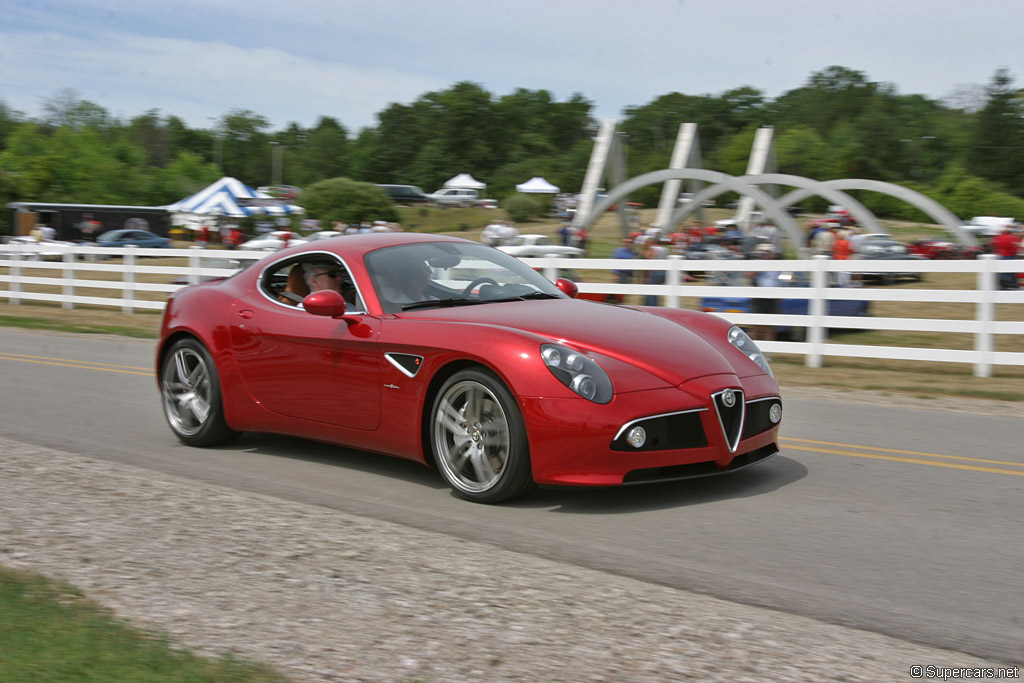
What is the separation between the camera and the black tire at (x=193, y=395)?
695 cm

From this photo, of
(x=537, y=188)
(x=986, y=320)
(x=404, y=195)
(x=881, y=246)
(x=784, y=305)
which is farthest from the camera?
(x=404, y=195)

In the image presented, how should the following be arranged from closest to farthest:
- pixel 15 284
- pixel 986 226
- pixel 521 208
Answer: pixel 15 284, pixel 986 226, pixel 521 208

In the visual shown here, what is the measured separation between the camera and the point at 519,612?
366 centimetres

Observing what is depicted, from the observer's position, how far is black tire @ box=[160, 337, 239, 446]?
6.95m

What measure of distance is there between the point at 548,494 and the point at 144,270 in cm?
1743

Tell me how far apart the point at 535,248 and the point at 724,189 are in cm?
625

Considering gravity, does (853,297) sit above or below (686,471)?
above

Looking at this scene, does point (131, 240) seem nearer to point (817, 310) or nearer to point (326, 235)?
point (326, 235)

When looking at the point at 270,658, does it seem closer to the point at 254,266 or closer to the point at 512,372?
the point at 512,372

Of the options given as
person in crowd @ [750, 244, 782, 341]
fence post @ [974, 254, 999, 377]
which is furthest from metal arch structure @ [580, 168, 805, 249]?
fence post @ [974, 254, 999, 377]

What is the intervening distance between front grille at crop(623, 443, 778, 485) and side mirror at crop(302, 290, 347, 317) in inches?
79.6

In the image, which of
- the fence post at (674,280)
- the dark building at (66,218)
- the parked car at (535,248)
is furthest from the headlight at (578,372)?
the dark building at (66,218)

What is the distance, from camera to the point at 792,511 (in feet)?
16.9

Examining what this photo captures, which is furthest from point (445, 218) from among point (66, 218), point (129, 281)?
point (129, 281)
